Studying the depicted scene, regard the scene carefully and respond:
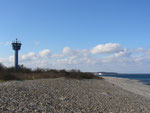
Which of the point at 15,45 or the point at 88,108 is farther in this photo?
the point at 15,45

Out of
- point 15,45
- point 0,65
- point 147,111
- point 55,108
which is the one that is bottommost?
point 147,111

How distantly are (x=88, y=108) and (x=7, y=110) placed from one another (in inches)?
153

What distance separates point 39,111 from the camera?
7.62 meters

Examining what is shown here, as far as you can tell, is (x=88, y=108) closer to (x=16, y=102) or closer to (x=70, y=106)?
(x=70, y=106)

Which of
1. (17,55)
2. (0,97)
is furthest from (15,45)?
(0,97)

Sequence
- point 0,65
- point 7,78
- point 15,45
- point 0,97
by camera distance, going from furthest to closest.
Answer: point 15,45
point 0,65
point 7,78
point 0,97

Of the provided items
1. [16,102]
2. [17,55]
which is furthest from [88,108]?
[17,55]

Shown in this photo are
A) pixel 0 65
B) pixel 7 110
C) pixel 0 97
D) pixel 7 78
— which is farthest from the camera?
pixel 0 65

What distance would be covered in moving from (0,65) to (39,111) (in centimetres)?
2709

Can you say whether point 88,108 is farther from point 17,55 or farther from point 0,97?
point 17,55

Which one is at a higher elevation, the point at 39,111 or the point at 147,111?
the point at 39,111

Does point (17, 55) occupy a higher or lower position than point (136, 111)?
higher

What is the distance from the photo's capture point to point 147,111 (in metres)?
10.8

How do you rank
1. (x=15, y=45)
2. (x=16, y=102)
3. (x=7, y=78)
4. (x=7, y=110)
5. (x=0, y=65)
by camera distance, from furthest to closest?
(x=15, y=45) < (x=0, y=65) < (x=7, y=78) < (x=16, y=102) < (x=7, y=110)
